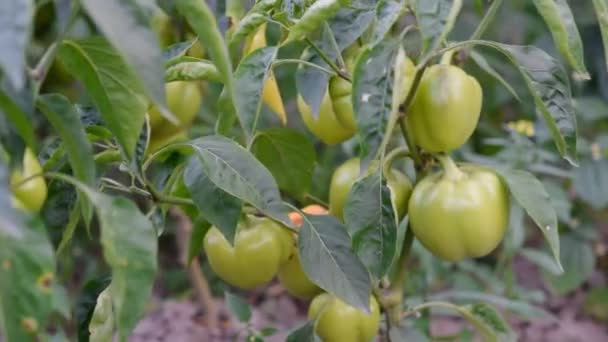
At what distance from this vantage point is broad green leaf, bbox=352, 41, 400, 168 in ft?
2.32

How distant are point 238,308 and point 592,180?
1.06 metres

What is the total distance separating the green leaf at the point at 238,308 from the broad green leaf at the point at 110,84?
0.49 metres

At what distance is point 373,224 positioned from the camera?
0.78 metres

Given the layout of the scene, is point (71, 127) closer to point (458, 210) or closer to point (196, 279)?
point (458, 210)

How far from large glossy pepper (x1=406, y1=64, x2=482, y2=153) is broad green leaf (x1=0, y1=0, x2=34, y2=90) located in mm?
388

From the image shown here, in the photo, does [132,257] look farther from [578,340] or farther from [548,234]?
[578,340]

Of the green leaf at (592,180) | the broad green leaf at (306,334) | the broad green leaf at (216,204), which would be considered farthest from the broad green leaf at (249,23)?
the green leaf at (592,180)

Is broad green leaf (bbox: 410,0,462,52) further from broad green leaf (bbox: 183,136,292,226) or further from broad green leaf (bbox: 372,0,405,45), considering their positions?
broad green leaf (bbox: 183,136,292,226)

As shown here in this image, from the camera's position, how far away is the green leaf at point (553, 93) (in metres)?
0.77

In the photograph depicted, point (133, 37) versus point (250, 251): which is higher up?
point (133, 37)

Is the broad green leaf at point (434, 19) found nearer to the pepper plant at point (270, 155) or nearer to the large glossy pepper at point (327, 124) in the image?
the pepper plant at point (270, 155)

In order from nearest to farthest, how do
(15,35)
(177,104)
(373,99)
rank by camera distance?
(15,35) < (373,99) < (177,104)

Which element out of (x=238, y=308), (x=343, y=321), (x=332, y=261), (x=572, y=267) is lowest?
(x=572, y=267)

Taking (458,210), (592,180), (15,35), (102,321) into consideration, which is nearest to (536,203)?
(458,210)
